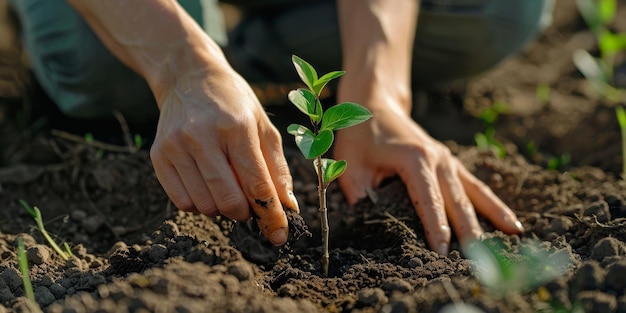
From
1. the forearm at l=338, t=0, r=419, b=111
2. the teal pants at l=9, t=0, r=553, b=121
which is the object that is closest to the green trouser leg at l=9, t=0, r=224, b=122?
the teal pants at l=9, t=0, r=553, b=121

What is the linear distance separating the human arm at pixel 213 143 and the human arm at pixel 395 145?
0.38 m

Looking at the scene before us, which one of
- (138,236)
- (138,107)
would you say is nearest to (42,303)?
(138,236)

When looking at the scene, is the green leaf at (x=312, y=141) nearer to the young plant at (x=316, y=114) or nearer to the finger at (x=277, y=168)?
the young plant at (x=316, y=114)

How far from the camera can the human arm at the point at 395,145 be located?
181cm

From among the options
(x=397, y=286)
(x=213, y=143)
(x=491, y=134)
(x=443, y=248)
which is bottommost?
(x=491, y=134)

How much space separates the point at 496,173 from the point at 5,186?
4.12ft

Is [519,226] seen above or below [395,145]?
below

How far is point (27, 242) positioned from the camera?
1.74 m

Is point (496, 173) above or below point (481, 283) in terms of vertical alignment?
below

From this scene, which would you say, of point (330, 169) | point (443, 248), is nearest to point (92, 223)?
point (330, 169)

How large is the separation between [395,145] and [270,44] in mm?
864

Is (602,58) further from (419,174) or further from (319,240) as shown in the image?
(319,240)

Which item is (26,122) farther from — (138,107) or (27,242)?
(27,242)

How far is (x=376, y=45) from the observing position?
2090mm
